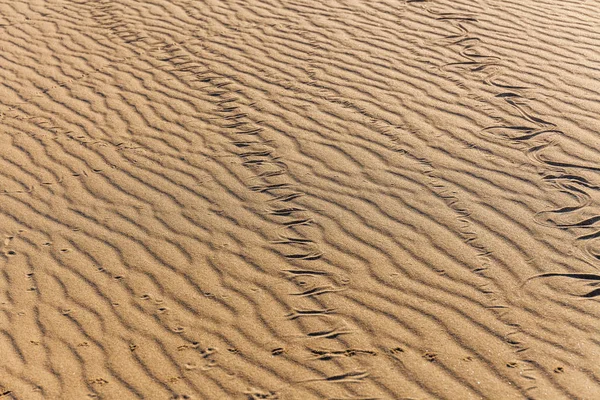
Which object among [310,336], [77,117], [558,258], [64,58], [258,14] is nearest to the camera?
[310,336]

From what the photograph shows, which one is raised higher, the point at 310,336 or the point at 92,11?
the point at 92,11

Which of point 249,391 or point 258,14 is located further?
point 258,14

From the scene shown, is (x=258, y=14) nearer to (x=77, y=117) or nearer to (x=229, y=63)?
(x=229, y=63)

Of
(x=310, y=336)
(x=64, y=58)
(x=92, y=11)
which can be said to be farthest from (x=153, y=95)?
(x=310, y=336)

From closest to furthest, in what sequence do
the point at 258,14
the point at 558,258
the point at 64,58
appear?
the point at 558,258 < the point at 64,58 < the point at 258,14

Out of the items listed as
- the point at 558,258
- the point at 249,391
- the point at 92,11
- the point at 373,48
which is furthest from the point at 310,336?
the point at 92,11

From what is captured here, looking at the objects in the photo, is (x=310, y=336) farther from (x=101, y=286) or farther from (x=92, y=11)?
(x=92, y=11)

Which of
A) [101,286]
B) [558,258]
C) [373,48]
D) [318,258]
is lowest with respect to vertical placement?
[101,286]
